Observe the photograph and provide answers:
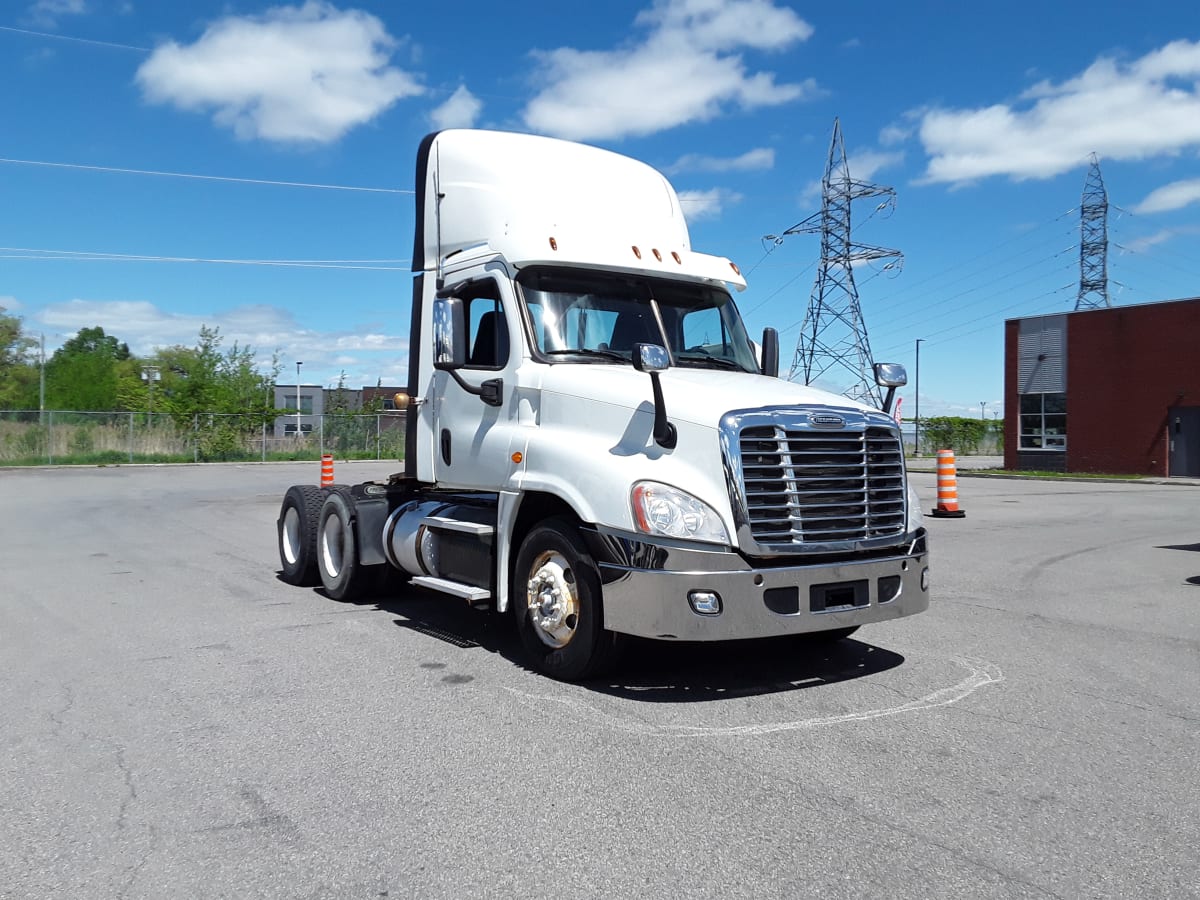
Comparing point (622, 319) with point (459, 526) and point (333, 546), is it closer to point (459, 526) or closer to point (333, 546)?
point (459, 526)

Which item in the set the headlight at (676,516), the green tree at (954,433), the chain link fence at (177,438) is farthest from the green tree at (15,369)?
the headlight at (676,516)

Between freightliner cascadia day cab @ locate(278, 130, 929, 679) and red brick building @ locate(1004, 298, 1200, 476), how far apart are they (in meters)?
33.3

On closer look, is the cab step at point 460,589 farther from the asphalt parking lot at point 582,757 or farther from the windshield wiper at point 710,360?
the windshield wiper at point 710,360

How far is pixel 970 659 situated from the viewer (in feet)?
20.7

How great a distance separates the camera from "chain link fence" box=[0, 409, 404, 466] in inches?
1502

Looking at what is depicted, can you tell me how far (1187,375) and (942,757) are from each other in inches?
1411

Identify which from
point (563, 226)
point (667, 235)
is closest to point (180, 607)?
point (563, 226)

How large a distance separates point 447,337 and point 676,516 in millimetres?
2151

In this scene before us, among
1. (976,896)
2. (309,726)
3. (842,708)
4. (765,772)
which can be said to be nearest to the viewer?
(976,896)

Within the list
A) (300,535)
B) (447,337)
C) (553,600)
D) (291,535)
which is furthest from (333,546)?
(553,600)

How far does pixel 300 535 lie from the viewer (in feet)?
29.6

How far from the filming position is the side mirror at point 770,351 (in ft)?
23.6

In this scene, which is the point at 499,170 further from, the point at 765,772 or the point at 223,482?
the point at 223,482

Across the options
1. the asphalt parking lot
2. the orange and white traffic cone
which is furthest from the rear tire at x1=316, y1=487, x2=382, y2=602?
the orange and white traffic cone
